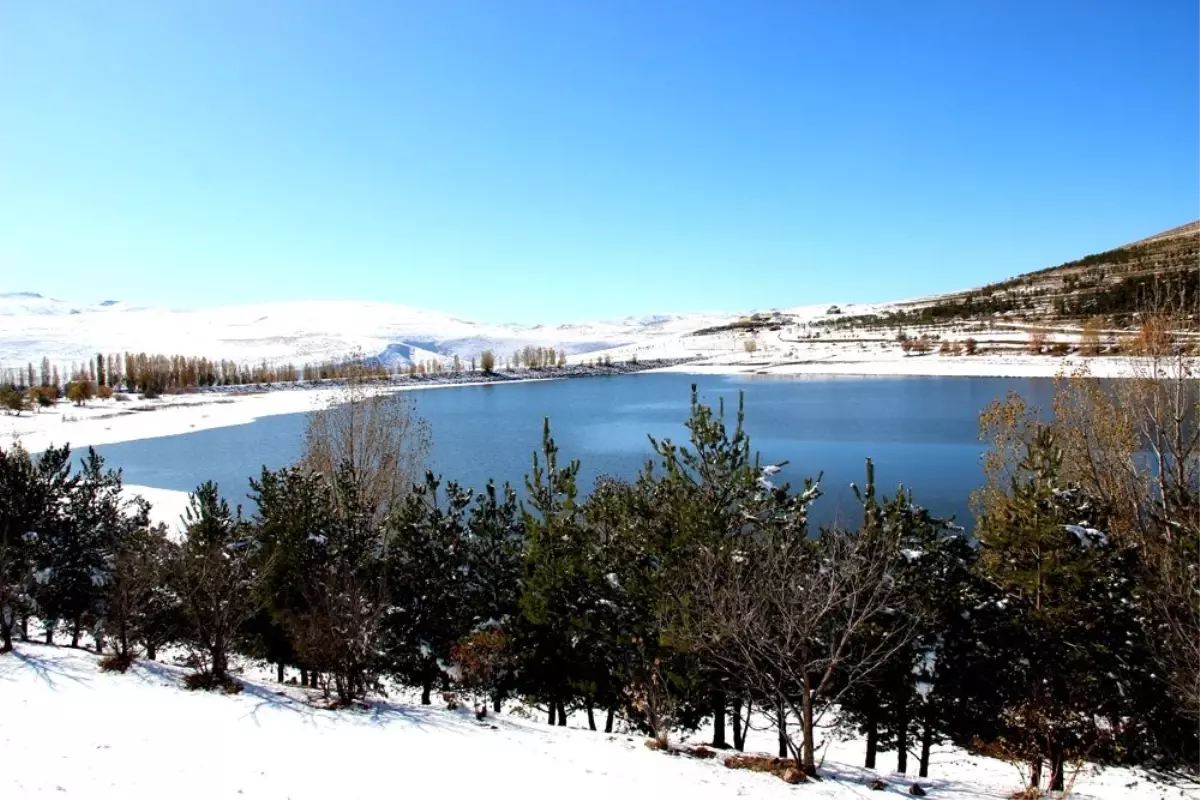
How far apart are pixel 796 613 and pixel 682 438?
36.4 m

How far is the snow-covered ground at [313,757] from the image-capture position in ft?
29.1

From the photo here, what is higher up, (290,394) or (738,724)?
(290,394)

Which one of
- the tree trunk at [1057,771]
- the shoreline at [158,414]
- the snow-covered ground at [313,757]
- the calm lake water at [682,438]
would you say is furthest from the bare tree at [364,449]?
the tree trunk at [1057,771]

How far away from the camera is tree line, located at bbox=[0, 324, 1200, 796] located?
11773mm

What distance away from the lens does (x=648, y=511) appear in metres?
14.7

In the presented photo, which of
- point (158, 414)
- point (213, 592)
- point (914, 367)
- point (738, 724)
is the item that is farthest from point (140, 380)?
point (738, 724)

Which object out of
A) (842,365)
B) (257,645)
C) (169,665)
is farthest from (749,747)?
(842,365)

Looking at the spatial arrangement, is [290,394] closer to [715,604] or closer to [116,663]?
[116,663]

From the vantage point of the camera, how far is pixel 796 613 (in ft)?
36.5

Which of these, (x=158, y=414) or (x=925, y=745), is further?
(x=158, y=414)

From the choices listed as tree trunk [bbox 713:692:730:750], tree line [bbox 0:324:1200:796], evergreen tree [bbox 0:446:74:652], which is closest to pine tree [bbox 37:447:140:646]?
tree line [bbox 0:324:1200:796]

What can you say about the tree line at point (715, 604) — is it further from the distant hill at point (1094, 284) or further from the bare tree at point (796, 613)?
the distant hill at point (1094, 284)

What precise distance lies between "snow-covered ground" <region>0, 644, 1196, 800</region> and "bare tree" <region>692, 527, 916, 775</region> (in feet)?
4.53

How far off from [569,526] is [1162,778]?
10717 millimetres
